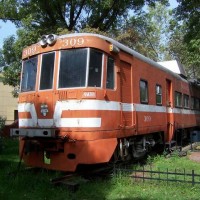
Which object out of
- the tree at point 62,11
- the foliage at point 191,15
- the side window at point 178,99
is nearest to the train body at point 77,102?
the side window at point 178,99

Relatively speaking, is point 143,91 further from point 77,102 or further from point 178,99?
point 178,99

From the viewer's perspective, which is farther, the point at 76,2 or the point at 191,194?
the point at 76,2

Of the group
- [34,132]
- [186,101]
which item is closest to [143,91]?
[34,132]

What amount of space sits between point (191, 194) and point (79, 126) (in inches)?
108

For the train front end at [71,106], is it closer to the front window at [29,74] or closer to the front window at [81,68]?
the front window at [81,68]

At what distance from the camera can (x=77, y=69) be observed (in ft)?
29.5

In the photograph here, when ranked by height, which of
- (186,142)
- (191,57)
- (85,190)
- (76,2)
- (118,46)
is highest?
(76,2)

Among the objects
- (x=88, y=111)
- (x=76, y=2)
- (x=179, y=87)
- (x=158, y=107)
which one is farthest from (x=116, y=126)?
(x=76, y=2)

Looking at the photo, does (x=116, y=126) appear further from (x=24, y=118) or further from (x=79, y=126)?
(x=24, y=118)

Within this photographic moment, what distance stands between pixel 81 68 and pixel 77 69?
4.1 inches

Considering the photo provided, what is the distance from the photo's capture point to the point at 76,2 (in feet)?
76.7

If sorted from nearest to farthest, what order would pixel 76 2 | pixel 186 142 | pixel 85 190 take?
pixel 85 190, pixel 186 142, pixel 76 2

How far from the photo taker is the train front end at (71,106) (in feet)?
28.4

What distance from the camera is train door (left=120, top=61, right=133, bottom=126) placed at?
32.1 ft
